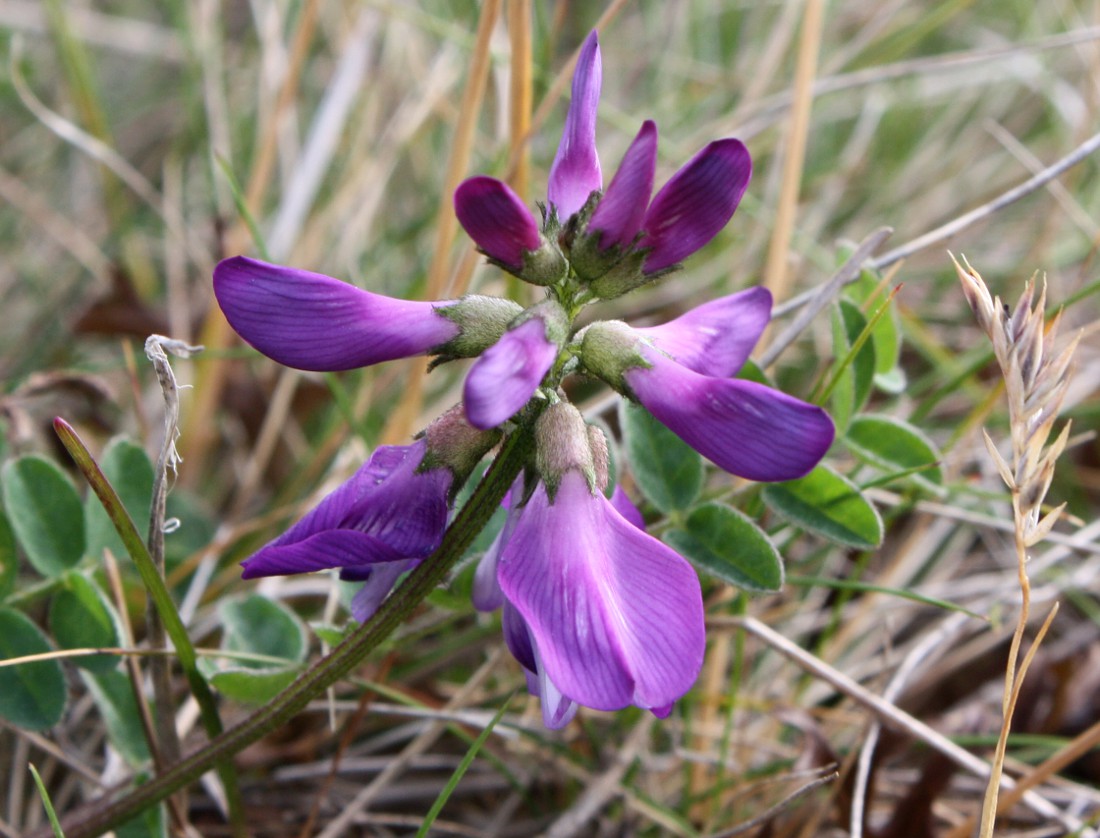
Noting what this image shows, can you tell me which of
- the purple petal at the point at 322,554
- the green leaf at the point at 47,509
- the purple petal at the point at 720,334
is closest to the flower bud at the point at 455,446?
the purple petal at the point at 322,554

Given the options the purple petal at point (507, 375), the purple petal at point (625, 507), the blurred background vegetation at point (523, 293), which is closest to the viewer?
the purple petal at point (507, 375)

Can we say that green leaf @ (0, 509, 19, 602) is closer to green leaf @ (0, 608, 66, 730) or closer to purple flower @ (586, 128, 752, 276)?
green leaf @ (0, 608, 66, 730)

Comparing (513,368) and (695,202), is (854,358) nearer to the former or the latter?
(695,202)

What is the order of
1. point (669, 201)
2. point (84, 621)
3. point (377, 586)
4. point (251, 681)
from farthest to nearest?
point (84, 621) → point (251, 681) → point (377, 586) → point (669, 201)

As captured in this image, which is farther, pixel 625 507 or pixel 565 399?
pixel 625 507

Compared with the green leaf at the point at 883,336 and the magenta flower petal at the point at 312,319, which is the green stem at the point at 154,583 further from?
the green leaf at the point at 883,336

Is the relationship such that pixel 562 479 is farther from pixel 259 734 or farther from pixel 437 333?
pixel 259 734

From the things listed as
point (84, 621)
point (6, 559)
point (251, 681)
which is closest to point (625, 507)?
point (251, 681)
